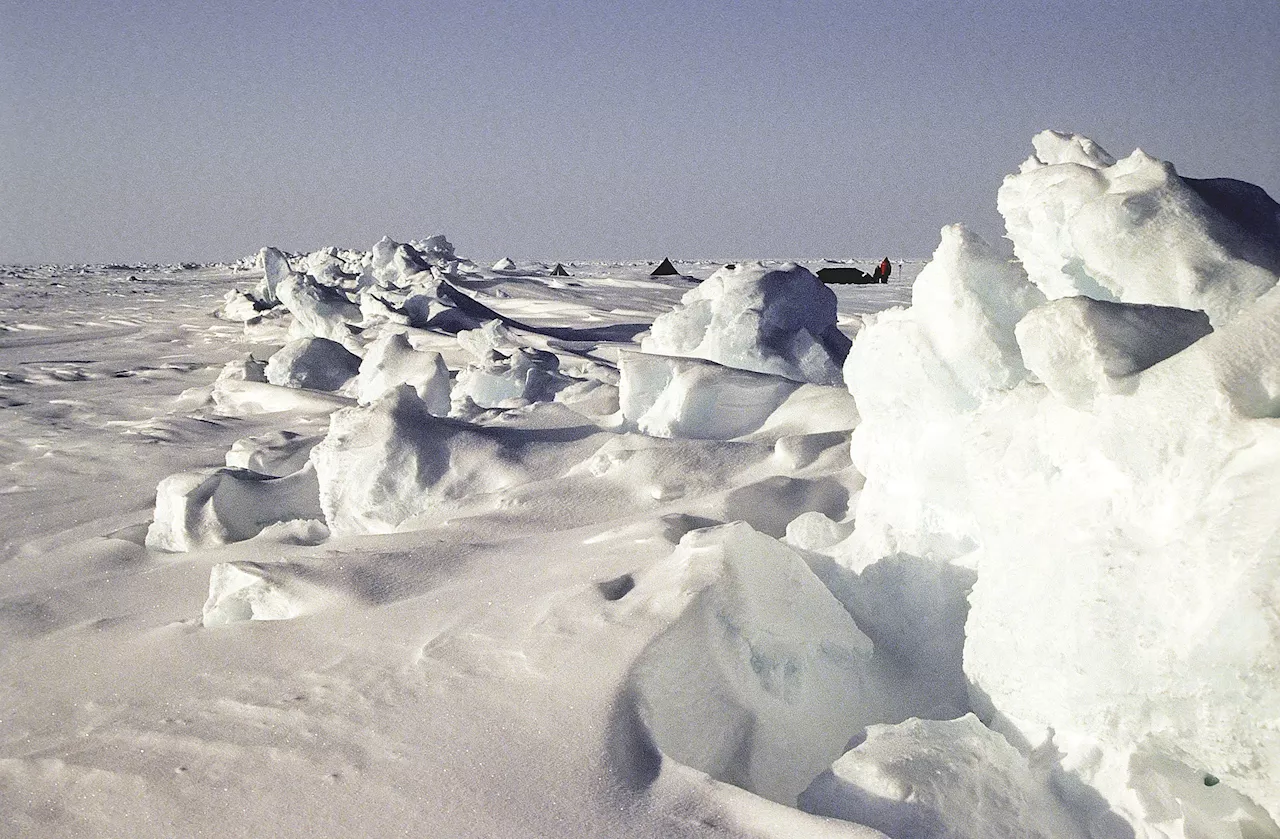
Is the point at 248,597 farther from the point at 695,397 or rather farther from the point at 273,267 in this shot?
the point at 273,267

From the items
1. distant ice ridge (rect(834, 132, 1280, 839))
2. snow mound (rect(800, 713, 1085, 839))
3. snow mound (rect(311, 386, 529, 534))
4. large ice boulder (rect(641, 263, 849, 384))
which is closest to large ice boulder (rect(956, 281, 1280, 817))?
distant ice ridge (rect(834, 132, 1280, 839))

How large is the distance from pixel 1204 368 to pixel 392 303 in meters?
8.79

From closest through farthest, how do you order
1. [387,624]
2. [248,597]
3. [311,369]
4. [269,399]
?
[387,624], [248,597], [269,399], [311,369]

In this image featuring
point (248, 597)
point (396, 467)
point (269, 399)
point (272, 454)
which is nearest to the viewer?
point (248, 597)

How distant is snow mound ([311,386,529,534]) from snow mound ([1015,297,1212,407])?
5.73 feet

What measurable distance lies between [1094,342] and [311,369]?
18.5 ft

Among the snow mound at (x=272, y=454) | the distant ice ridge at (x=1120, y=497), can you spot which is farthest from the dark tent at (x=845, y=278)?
the distant ice ridge at (x=1120, y=497)

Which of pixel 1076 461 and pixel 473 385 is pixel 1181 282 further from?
pixel 473 385

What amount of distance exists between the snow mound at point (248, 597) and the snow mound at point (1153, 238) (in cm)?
169

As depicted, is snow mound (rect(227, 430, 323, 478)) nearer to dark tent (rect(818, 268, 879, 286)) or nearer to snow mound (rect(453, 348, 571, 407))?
snow mound (rect(453, 348, 571, 407))

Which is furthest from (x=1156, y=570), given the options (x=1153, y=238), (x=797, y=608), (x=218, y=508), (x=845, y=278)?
(x=845, y=278)

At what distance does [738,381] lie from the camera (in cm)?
354

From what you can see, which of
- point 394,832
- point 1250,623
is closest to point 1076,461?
point 1250,623

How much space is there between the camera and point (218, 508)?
284 cm
